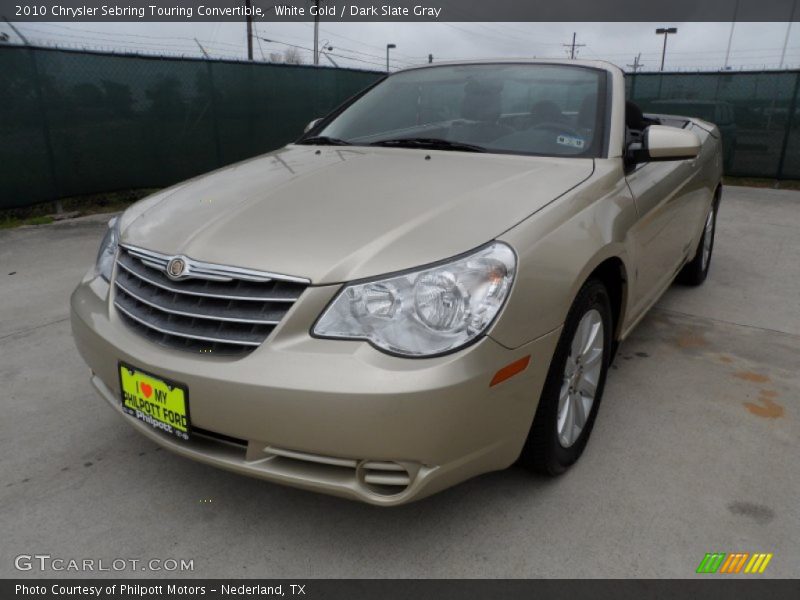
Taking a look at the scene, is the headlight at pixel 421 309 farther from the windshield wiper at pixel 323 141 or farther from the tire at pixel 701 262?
the tire at pixel 701 262

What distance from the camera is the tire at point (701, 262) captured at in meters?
4.50

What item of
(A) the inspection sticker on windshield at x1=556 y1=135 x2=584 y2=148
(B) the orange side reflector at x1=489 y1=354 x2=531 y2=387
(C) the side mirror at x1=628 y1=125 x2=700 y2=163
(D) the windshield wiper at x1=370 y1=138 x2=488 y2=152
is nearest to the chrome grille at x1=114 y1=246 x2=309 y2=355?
(B) the orange side reflector at x1=489 y1=354 x2=531 y2=387

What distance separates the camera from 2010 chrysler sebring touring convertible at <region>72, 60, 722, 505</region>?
1.65 m

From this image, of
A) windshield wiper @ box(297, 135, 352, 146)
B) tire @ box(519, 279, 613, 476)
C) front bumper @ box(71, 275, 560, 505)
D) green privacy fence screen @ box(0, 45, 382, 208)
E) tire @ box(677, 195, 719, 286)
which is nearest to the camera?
front bumper @ box(71, 275, 560, 505)

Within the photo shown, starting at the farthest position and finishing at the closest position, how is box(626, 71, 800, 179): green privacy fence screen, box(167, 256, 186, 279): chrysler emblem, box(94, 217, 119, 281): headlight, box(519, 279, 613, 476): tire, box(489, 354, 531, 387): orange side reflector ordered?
box(626, 71, 800, 179): green privacy fence screen < box(94, 217, 119, 281): headlight < box(519, 279, 613, 476): tire < box(167, 256, 186, 279): chrysler emblem < box(489, 354, 531, 387): orange side reflector

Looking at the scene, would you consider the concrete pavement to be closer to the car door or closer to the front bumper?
→ the front bumper

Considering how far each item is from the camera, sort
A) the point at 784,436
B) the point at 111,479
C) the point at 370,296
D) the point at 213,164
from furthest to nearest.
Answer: the point at 213,164 → the point at 784,436 → the point at 111,479 → the point at 370,296

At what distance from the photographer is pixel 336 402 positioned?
5.26 ft

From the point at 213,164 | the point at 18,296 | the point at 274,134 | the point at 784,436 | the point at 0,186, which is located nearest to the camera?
the point at 784,436

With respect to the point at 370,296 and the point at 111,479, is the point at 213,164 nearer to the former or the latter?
the point at 111,479

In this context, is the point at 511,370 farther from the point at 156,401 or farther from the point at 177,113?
the point at 177,113

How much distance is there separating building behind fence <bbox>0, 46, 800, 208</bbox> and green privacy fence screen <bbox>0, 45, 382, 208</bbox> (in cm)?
1
